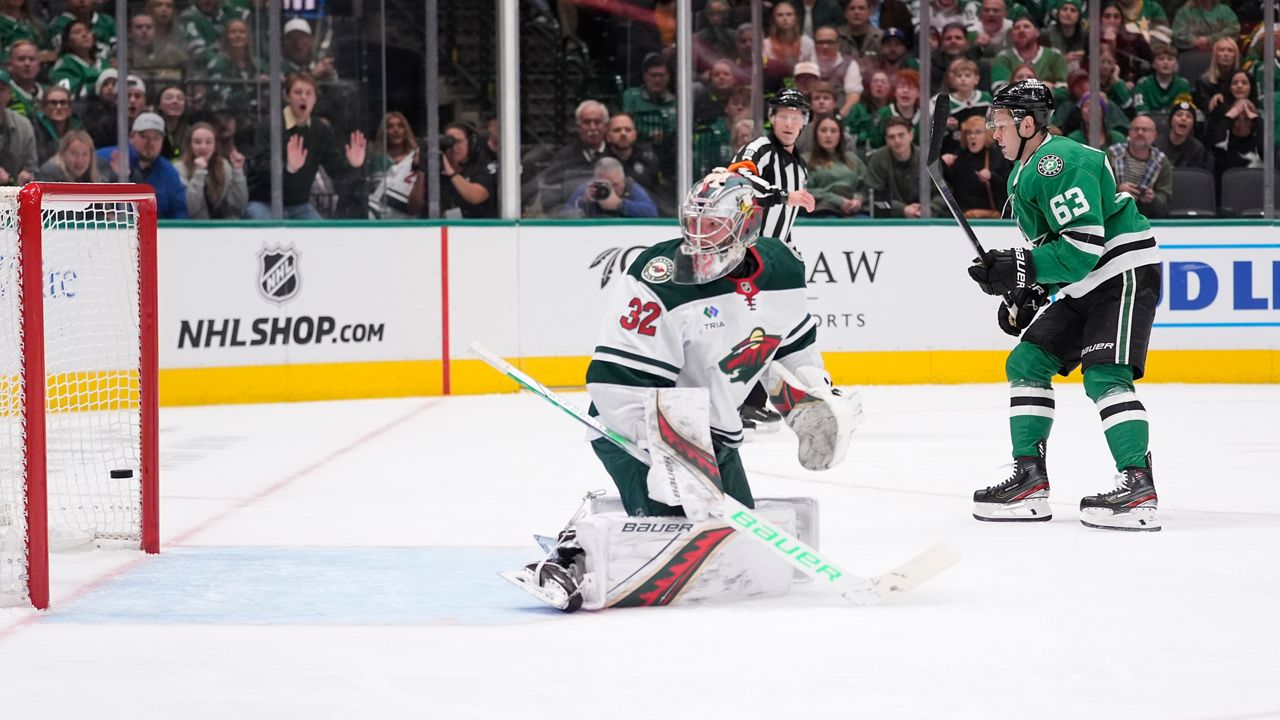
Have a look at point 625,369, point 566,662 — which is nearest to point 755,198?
point 625,369

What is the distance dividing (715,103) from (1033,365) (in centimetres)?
480

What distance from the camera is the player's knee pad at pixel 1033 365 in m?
4.54

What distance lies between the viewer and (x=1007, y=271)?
14.4 ft

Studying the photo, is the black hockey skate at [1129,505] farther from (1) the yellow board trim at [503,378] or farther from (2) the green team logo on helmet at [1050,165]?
(1) the yellow board trim at [503,378]

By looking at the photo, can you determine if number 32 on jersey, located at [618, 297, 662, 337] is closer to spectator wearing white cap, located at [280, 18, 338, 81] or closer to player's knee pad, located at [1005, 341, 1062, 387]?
player's knee pad, located at [1005, 341, 1062, 387]

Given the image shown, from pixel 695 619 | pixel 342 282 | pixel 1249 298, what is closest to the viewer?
pixel 695 619

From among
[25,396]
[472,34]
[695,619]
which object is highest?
[472,34]

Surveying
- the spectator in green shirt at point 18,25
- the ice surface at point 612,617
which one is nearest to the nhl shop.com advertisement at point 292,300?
the spectator in green shirt at point 18,25

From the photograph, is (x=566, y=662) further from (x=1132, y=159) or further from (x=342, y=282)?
(x=1132, y=159)

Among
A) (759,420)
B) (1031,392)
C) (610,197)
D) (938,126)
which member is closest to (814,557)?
(1031,392)

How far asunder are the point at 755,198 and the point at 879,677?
1.08m

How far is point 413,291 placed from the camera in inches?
326

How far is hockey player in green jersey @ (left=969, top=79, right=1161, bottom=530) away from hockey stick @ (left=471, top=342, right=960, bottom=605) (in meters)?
1.17

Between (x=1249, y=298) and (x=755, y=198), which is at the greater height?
(x=755, y=198)
